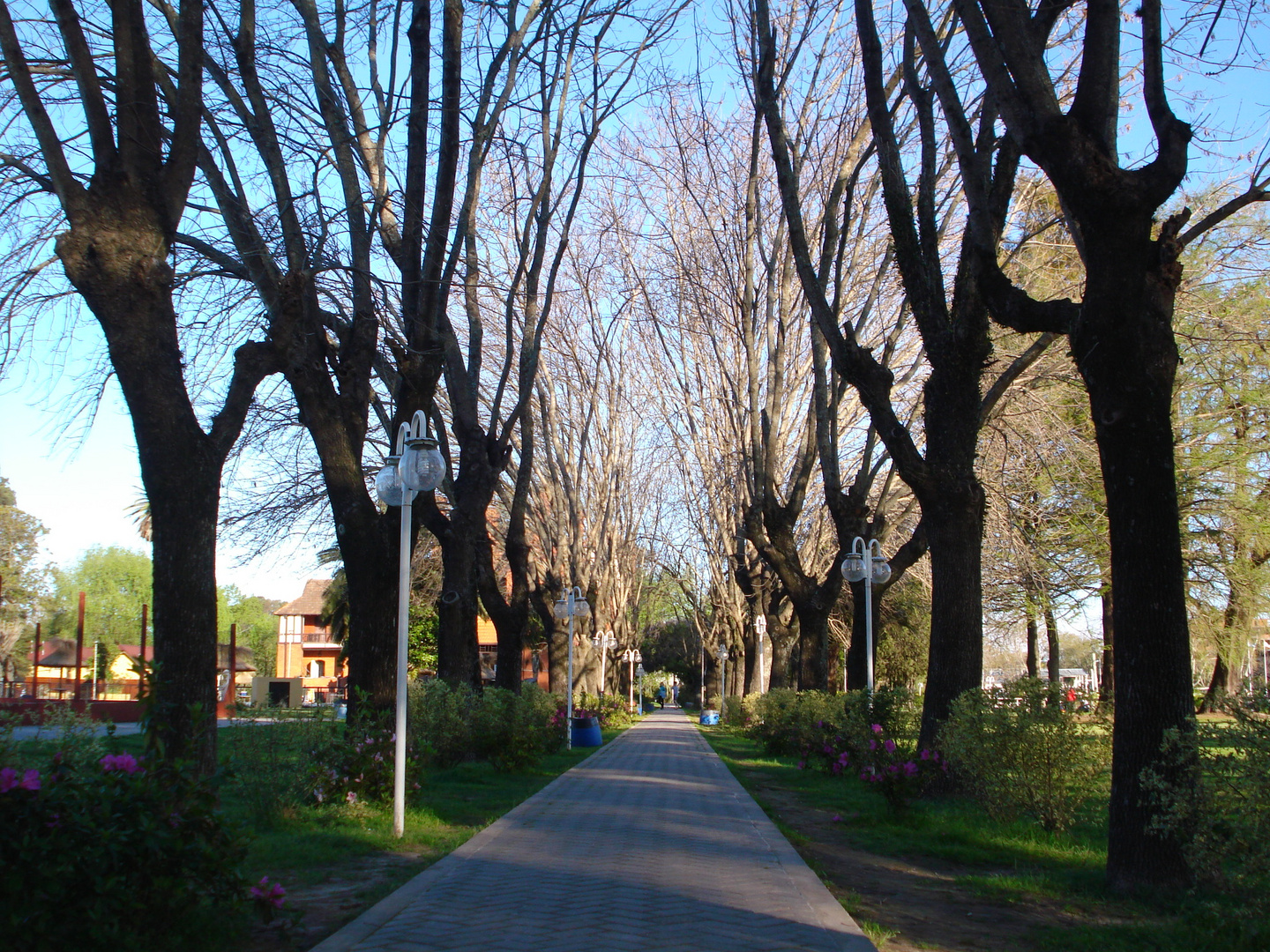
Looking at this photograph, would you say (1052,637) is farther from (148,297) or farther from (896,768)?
(148,297)

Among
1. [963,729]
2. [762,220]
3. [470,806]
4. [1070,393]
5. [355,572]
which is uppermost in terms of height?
[762,220]

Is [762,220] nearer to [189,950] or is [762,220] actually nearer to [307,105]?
[307,105]

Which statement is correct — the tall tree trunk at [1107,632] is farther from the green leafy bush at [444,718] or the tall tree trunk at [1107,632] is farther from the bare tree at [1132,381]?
→ the bare tree at [1132,381]

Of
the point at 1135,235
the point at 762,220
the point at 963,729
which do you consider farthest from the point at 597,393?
the point at 1135,235

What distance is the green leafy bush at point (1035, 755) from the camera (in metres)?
8.67

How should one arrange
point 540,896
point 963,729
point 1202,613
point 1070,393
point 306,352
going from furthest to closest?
point 1202,613 → point 1070,393 → point 306,352 → point 963,729 → point 540,896

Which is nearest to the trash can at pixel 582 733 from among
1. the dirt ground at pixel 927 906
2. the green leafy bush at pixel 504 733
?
the green leafy bush at pixel 504 733

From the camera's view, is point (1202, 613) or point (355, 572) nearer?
point (355, 572)

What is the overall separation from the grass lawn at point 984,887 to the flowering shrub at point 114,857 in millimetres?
3557

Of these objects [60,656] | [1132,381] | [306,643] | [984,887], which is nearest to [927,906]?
[984,887]

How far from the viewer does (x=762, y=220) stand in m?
19.0

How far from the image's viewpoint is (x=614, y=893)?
673cm

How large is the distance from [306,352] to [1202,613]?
24326 millimetres

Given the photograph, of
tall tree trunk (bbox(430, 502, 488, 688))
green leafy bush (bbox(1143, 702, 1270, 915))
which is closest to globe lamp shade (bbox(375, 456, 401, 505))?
tall tree trunk (bbox(430, 502, 488, 688))
